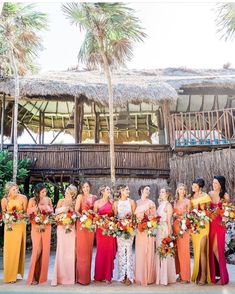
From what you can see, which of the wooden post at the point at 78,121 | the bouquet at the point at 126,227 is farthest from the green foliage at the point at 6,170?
the bouquet at the point at 126,227

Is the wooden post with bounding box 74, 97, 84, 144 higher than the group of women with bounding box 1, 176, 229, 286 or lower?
higher

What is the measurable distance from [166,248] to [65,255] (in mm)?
1619

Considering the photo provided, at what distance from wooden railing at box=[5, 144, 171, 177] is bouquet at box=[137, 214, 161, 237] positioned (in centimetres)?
637

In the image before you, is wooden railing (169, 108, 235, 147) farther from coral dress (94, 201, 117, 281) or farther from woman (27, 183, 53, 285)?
woman (27, 183, 53, 285)

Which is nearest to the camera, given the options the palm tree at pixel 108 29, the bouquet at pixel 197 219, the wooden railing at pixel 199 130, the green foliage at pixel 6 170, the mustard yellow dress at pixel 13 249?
the bouquet at pixel 197 219

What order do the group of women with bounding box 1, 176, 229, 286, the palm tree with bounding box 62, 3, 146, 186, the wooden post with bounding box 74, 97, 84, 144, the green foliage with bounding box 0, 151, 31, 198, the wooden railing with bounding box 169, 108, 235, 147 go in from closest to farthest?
the group of women with bounding box 1, 176, 229, 286 → the palm tree with bounding box 62, 3, 146, 186 → the green foliage with bounding box 0, 151, 31, 198 → the wooden railing with bounding box 169, 108, 235, 147 → the wooden post with bounding box 74, 97, 84, 144

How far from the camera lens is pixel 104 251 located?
6.04 m

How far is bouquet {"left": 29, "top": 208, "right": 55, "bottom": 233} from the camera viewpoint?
19.7ft

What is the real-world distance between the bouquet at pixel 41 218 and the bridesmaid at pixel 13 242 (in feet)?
0.70

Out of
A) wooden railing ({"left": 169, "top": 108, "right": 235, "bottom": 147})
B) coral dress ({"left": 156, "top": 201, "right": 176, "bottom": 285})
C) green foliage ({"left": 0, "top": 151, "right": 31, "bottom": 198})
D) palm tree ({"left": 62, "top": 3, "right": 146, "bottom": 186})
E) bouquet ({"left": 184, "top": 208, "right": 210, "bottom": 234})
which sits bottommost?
coral dress ({"left": 156, "top": 201, "right": 176, "bottom": 285})

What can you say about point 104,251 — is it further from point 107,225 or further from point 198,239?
point 198,239

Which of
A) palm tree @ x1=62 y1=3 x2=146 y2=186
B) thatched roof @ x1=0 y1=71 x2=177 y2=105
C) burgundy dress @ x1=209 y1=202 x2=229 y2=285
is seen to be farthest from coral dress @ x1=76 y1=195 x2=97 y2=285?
thatched roof @ x1=0 y1=71 x2=177 y2=105

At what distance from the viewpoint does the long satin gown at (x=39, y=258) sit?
234 inches

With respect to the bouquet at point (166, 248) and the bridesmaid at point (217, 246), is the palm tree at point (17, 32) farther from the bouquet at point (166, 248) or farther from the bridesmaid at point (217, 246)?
the bridesmaid at point (217, 246)
